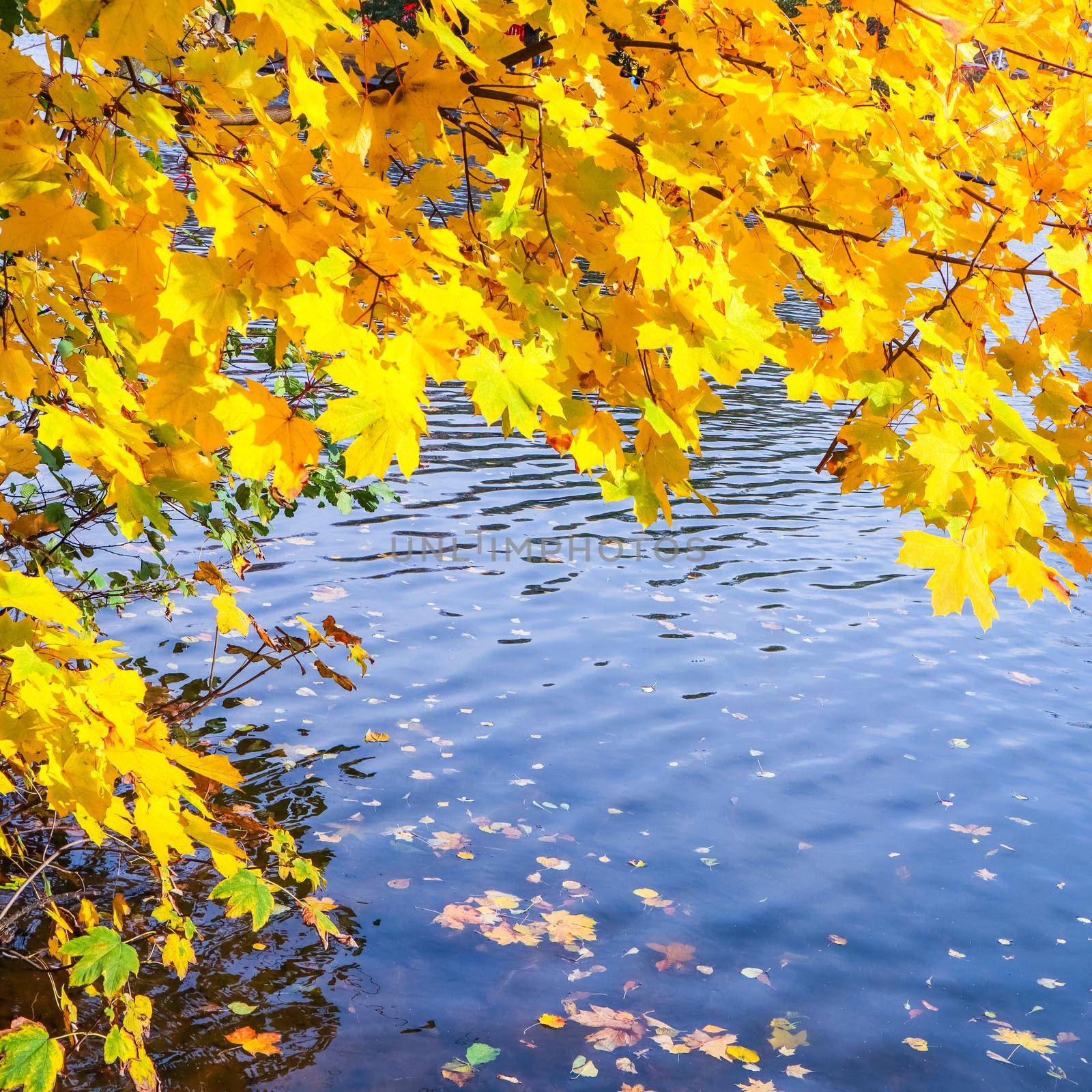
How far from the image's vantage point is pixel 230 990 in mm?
4383

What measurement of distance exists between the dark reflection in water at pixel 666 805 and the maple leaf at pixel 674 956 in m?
0.04

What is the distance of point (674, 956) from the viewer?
16.4 feet

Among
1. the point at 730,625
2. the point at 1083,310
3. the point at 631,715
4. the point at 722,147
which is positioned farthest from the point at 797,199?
the point at 730,625

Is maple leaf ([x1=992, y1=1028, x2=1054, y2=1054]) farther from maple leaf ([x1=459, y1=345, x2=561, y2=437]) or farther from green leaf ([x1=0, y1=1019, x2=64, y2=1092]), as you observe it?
maple leaf ([x1=459, y1=345, x2=561, y2=437])

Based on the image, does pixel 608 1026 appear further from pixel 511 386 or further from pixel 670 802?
pixel 511 386

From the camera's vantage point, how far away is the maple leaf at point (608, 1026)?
4.38 m

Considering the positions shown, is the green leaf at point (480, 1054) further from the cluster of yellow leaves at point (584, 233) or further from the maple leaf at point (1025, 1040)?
the cluster of yellow leaves at point (584, 233)

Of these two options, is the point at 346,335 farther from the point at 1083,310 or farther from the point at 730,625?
the point at 730,625

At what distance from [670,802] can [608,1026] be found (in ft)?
6.46

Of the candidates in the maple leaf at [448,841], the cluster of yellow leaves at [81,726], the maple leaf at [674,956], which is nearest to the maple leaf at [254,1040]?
the maple leaf at [448,841]

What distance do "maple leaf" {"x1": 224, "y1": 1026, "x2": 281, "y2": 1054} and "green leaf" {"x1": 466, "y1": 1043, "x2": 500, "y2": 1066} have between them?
739 millimetres

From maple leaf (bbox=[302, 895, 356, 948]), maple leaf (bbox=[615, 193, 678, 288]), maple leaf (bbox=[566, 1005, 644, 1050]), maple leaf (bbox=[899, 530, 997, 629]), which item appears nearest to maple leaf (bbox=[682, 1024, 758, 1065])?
maple leaf (bbox=[566, 1005, 644, 1050])

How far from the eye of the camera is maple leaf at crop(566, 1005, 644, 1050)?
4.38m

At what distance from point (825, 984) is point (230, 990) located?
8.59 feet
